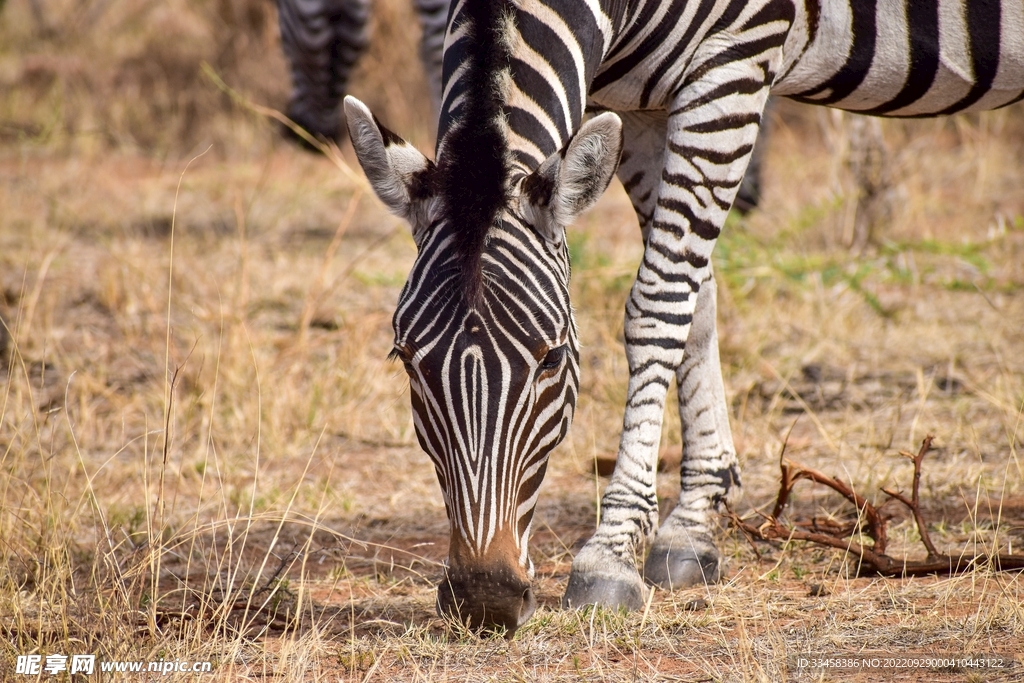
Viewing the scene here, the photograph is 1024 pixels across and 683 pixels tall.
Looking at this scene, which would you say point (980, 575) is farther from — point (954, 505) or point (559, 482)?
point (559, 482)

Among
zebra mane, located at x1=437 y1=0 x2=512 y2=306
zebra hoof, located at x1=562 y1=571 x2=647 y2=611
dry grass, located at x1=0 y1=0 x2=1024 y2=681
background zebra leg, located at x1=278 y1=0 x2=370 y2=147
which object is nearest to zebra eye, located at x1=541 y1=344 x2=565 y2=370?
zebra mane, located at x1=437 y1=0 x2=512 y2=306

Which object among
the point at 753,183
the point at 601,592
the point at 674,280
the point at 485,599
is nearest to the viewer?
the point at 485,599

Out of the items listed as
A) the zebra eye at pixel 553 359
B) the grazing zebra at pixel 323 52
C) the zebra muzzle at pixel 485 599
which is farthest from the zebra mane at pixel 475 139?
the grazing zebra at pixel 323 52

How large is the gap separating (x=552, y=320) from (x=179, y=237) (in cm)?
658

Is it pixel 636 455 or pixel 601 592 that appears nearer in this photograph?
pixel 601 592

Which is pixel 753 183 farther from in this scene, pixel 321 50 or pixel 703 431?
pixel 703 431

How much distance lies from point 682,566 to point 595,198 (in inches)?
58.7

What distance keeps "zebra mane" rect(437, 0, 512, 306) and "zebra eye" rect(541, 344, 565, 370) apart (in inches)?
10.9

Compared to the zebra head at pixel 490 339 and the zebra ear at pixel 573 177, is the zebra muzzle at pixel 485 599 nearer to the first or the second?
the zebra head at pixel 490 339

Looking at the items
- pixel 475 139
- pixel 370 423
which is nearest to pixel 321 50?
pixel 370 423

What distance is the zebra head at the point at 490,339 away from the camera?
283 centimetres

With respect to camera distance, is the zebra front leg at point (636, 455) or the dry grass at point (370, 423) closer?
the dry grass at point (370, 423)

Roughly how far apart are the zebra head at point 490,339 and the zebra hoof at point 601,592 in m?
0.59

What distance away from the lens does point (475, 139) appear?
3033mm
